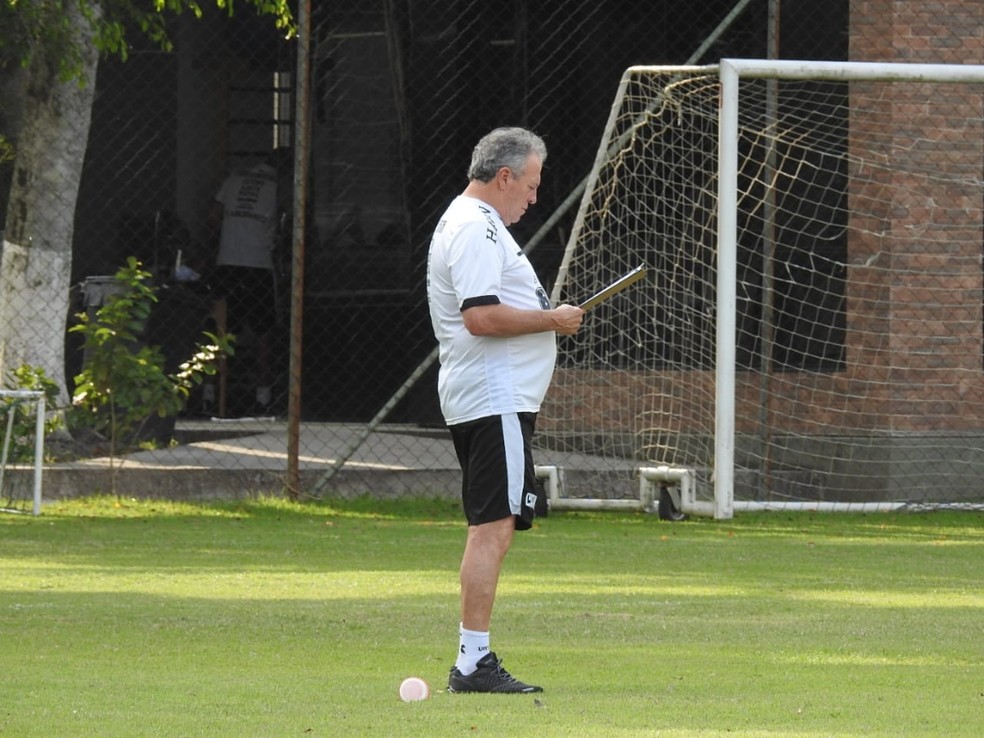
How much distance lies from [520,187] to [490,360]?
58 cm

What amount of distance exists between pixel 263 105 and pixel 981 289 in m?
5.95

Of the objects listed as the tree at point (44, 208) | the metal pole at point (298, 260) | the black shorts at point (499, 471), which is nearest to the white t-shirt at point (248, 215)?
the tree at point (44, 208)

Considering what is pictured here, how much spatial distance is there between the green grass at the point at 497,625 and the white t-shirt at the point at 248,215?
385 centimetres

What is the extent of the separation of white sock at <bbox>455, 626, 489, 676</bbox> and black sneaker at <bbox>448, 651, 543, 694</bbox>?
0.01 m

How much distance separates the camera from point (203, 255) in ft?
50.5

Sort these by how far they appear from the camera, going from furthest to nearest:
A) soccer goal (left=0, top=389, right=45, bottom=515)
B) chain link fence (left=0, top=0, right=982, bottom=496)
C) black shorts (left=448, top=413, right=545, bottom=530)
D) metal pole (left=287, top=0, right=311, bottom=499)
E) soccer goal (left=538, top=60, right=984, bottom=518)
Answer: chain link fence (left=0, top=0, right=982, bottom=496) → soccer goal (left=538, top=60, right=984, bottom=518) → metal pole (left=287, top=0, right=311, bottom=499) → soccer goal (left=0, top=389, right=45, bottom=515) → black shorts (left=448, top=413, right=545, bottom=530)

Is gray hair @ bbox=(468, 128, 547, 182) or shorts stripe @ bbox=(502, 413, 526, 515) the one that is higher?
gray hair @ bbox=(468, 128, 547, 182)

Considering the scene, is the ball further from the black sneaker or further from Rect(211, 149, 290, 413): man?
Rect(211, 149, 290, 413): man

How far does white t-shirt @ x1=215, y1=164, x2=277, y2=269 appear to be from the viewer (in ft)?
49.9

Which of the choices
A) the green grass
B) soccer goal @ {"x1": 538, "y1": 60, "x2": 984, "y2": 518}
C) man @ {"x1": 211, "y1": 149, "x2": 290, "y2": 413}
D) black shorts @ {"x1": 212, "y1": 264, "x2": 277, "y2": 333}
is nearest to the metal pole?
the green grass

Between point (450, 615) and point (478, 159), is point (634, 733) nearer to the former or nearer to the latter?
point (478, 159)

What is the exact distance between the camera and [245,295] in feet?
50.8

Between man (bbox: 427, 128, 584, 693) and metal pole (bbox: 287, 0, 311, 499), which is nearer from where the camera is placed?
man (bbox: 427, 128, 584, 693)

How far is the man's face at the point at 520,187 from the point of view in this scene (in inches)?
235
